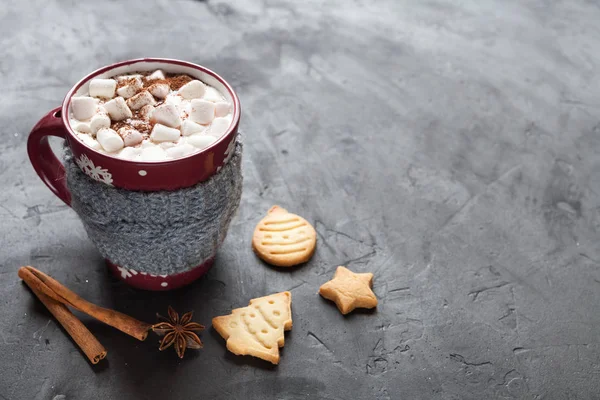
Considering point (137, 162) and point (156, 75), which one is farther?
point (156, 75)

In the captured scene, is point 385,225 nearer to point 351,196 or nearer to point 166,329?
point 351,196

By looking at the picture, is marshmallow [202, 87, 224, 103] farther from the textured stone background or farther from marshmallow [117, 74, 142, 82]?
the textured stone background

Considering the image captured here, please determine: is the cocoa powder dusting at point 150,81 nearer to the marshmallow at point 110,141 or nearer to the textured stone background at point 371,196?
the marshmallow at point 110,141

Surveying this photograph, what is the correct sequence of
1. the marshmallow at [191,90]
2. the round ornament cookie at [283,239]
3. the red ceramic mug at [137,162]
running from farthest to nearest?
1. the round ornament cookie at [283,239]
2. the marshmallow at [191,90]
3. the red ceramic mug at [137,162]

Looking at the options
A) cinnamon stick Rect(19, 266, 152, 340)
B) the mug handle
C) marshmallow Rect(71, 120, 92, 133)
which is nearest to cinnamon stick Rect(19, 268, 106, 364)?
cinnamon stick Rect(19, 266, 152, 340)

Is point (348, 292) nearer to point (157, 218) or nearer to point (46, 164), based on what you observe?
point (157, 218)

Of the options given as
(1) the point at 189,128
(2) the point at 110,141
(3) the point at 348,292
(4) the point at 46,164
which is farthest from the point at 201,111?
(3) the point at 348,292

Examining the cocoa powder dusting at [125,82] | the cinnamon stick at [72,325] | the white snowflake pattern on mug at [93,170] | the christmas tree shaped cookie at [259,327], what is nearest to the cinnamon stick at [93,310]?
the cinnamon stick at [72,325]
